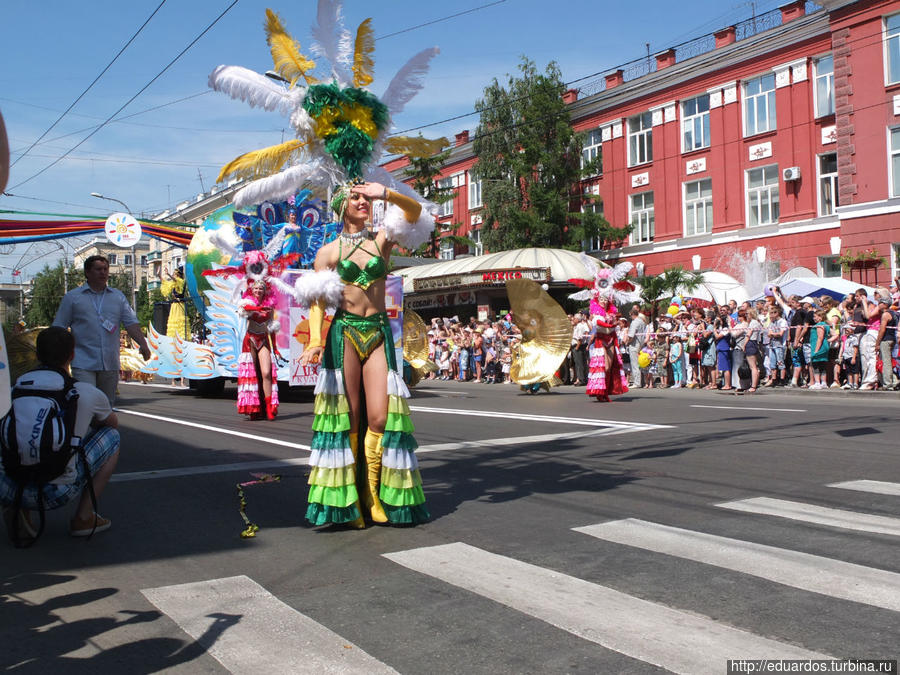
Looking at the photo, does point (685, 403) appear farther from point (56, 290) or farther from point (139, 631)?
point (56, 290)

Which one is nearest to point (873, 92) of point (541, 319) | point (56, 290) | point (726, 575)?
point (541, 319)

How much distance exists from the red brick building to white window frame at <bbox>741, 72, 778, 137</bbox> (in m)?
0.04

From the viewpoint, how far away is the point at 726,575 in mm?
4062

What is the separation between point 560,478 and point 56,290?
7305 centimetres

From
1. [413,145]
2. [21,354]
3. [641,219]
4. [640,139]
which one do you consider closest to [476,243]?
[641,219]

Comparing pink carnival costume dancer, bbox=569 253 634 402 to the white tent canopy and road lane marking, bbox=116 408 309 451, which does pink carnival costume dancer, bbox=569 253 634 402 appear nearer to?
road lane marking, bbox=116 408 309 451

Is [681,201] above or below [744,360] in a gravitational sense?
above

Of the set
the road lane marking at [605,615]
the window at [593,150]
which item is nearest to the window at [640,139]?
the window at [593,150]

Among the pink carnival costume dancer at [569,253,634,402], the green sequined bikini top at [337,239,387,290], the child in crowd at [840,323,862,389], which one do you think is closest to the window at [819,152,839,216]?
the child in crowd at [840,323,862,389]

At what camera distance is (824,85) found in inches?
1177

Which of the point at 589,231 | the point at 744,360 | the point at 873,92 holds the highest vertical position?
the point at 873,92

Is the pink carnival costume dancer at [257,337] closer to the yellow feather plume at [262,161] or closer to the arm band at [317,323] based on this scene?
the yellow feather plume at [262,161]

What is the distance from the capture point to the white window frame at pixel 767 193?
1248 inches

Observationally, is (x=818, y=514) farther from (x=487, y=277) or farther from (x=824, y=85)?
(x=487, y=277)
